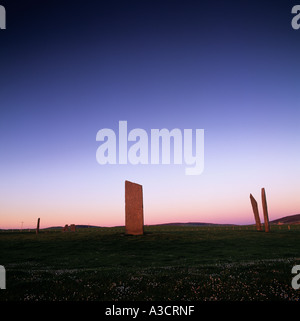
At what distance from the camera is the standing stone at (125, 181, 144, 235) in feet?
119

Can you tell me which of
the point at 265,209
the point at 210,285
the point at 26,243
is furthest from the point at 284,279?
the point at 265,209

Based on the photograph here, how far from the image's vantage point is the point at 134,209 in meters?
36.2

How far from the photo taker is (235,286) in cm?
802

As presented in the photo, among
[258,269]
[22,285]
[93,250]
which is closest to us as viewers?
[22,285]

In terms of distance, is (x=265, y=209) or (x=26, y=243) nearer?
(x=26, y=243)

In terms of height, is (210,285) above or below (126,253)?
above

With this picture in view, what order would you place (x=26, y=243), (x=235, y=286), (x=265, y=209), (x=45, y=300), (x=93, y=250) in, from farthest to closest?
(x=265, y=209) < (x=26, y=243) < (x=93, y=250) < (x=235, y=286) < (x=45, y=300)

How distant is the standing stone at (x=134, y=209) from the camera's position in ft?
119
